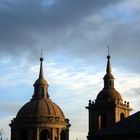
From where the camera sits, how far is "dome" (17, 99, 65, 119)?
10922cm

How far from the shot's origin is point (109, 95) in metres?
94.8

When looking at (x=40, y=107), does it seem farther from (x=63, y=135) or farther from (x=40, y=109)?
(x=63, y=135)

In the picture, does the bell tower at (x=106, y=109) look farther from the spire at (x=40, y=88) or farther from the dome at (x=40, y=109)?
the spire at (x=40, y=88)

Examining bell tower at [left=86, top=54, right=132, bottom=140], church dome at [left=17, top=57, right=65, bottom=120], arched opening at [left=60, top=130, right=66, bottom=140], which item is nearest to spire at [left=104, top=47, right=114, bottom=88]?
bell tower at [left=86, top=54, right=132, bottom=140]

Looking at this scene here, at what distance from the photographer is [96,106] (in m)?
93.2

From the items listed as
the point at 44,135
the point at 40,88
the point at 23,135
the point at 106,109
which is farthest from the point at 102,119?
the point at 40,88

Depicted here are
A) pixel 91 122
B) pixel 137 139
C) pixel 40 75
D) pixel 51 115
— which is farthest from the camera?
pixel 40 75

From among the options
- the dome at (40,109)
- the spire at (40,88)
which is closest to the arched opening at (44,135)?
the dome at (40,109)

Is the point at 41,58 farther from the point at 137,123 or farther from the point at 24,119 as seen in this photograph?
the point at 137,123

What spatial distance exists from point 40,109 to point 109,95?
19.0 metres

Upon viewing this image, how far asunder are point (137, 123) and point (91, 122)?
35582 mm

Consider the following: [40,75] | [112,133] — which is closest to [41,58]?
[40,75]

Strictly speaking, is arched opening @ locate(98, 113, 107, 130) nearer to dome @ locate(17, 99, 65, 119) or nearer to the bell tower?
the bell tower

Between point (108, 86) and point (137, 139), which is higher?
point (108, 86)
